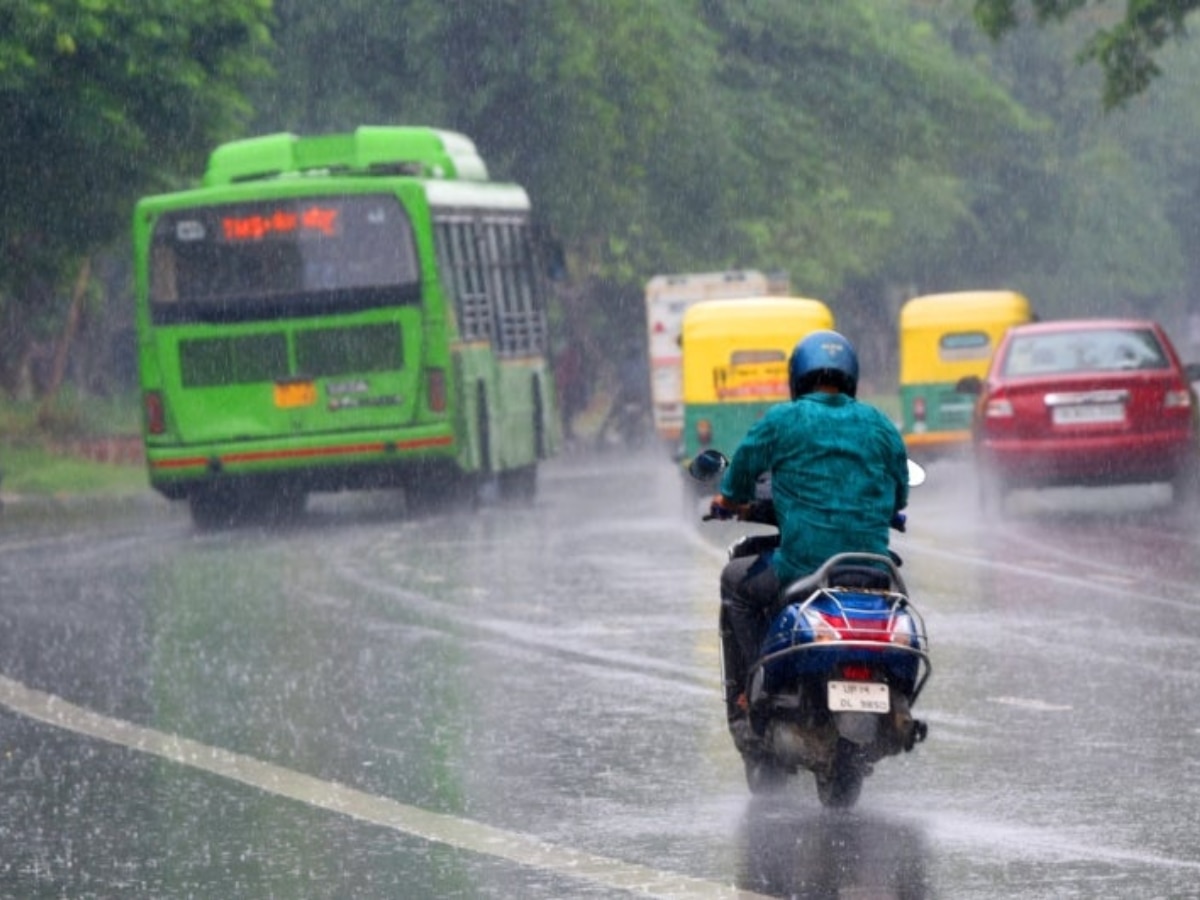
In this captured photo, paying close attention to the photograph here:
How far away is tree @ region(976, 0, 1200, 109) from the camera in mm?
27828

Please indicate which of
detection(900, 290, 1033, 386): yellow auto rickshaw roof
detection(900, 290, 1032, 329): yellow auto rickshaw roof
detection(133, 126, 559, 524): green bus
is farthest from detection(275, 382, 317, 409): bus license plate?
detection(900, 290, 1032, 329): yellow auto rickshaw roof

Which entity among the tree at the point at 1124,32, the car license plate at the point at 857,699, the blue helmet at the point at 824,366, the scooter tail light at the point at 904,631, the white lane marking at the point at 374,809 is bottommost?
the white lane marking at the point at 374,809

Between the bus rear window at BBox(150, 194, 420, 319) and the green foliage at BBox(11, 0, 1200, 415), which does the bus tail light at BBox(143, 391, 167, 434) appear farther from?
the green foliage at BBox(11, 0, 1200, 415)

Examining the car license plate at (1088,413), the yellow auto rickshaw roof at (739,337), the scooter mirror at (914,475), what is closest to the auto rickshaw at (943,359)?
the yellow auto rickshaw roof at (739,337)

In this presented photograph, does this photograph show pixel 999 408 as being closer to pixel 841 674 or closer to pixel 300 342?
pixel 300 342

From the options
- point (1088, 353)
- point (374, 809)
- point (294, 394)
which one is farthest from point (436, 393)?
point (374, 809)

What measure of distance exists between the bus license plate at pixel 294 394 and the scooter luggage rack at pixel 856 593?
752 inches

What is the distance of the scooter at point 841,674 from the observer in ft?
32.0

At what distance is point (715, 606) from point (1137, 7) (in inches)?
447

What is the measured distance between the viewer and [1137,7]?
27.8m

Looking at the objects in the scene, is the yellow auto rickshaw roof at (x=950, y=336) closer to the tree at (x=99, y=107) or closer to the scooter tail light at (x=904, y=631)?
the tree at (x=99, y=107)

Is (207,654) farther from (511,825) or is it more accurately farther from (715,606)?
(511,825)

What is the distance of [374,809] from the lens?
10.4 meters

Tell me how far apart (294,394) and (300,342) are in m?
0.50
